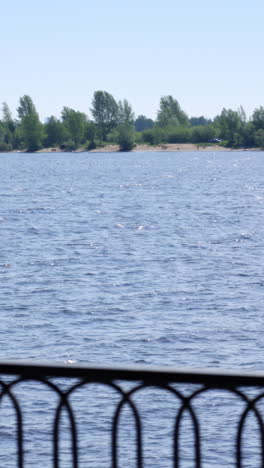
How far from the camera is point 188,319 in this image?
2856cm

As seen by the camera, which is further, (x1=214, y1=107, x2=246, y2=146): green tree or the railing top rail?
(x1=214, y1=107, x2=246, y2=146): green tree

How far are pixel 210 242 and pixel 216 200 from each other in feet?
131

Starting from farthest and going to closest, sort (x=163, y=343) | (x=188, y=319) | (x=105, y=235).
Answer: (x=105, y=235)
(x=188, y=319)
(x=163, y=343)

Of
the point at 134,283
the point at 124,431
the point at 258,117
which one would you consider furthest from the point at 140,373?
the point at 258,117

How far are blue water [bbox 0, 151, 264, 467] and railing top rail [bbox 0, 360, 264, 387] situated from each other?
60.8ft

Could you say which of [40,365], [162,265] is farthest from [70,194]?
[40,365]

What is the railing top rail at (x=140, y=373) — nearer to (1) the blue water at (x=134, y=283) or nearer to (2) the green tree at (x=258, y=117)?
(1) the blue water at (x=134, y=283)

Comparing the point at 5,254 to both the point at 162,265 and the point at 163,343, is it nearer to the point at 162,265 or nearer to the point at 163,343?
the point at 162,265

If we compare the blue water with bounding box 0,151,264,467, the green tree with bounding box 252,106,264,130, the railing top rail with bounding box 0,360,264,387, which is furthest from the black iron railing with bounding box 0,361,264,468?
the green tree with bounding box 252,106,264,130

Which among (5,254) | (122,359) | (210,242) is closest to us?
(122,359)

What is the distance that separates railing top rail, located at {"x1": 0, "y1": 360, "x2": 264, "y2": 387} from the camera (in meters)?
3.65

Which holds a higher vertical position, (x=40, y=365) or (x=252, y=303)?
(x=40, y=365)

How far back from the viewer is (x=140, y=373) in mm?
3707

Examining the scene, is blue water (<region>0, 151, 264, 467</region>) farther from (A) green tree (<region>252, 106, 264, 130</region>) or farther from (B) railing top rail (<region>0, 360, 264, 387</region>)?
(A) green tree (<region>252, 106, 264, 130</region>)
